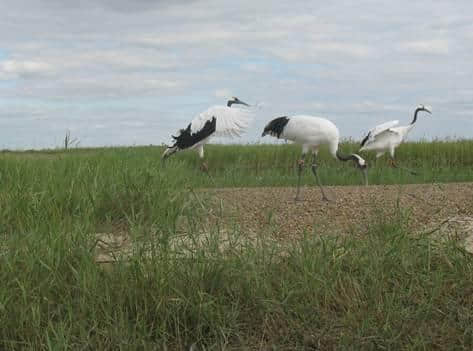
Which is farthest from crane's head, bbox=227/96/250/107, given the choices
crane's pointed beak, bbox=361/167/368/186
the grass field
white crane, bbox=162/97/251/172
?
the grass field

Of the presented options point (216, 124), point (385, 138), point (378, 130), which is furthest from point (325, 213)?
point (385, 138)

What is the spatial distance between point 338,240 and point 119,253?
66.0 inches

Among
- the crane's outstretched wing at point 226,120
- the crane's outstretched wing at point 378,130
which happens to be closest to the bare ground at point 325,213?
the crane's outstretched wing at point 226,120

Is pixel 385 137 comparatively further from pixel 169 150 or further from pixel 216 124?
pixel 169 150

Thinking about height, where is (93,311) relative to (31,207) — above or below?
below

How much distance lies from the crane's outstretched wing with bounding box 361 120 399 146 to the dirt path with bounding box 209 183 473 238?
642 cm

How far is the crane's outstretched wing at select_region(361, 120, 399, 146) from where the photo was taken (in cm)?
1496

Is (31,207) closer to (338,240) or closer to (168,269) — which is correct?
(168,269)

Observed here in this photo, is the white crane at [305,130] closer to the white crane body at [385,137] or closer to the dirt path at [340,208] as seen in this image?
the dirt path at [340,208]

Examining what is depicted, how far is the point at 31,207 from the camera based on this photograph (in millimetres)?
6129

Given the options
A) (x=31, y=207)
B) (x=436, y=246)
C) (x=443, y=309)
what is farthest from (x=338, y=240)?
(x=31, y=207)

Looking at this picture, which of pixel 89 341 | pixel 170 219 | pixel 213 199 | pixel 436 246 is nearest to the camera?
pixel 89 341

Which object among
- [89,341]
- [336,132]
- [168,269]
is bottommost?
[89,341]

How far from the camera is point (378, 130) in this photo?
15.0 metres
